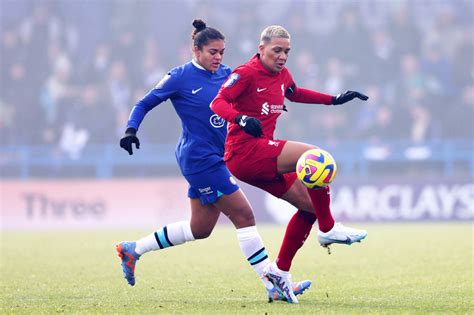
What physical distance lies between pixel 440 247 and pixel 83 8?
15615 mm

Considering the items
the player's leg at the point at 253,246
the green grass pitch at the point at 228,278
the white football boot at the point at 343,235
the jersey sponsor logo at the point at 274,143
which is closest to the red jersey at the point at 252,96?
the jersey sponsor logo at the point at 274,143

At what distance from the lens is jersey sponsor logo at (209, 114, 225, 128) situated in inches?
318

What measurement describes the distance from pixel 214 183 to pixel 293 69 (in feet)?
53.6

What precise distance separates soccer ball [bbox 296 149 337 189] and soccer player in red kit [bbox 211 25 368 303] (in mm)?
220

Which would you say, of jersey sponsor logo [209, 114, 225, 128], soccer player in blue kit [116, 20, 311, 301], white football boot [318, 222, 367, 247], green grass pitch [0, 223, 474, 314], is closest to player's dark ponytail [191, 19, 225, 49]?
soccer player in blue kit [116, 20, 311, 301]

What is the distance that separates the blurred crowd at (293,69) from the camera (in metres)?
22.8

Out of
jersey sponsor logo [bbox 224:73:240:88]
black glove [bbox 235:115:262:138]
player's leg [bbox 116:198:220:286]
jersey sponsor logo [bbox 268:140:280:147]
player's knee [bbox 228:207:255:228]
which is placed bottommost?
player's leg [bbox 116:198:220:286]

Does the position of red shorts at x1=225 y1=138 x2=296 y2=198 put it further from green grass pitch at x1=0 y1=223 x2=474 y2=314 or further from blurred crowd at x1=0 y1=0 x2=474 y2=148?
blurred crowd at x1=0 y1=0 x2=474 y2=148

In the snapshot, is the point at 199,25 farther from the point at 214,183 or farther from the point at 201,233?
the point at 201,233

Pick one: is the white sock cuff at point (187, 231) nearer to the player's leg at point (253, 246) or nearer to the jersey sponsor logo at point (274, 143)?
the player's leg at point (253, 246)

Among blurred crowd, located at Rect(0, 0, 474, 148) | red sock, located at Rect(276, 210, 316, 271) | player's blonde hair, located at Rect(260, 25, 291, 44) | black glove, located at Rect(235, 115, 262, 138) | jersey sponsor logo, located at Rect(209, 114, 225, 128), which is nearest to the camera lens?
black glove, located at Rect(235, 115, 262, 138)

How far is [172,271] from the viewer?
429 inches

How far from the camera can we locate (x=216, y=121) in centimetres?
811

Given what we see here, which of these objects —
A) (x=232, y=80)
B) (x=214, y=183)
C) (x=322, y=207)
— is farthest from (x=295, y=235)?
(x=232, y=80)
